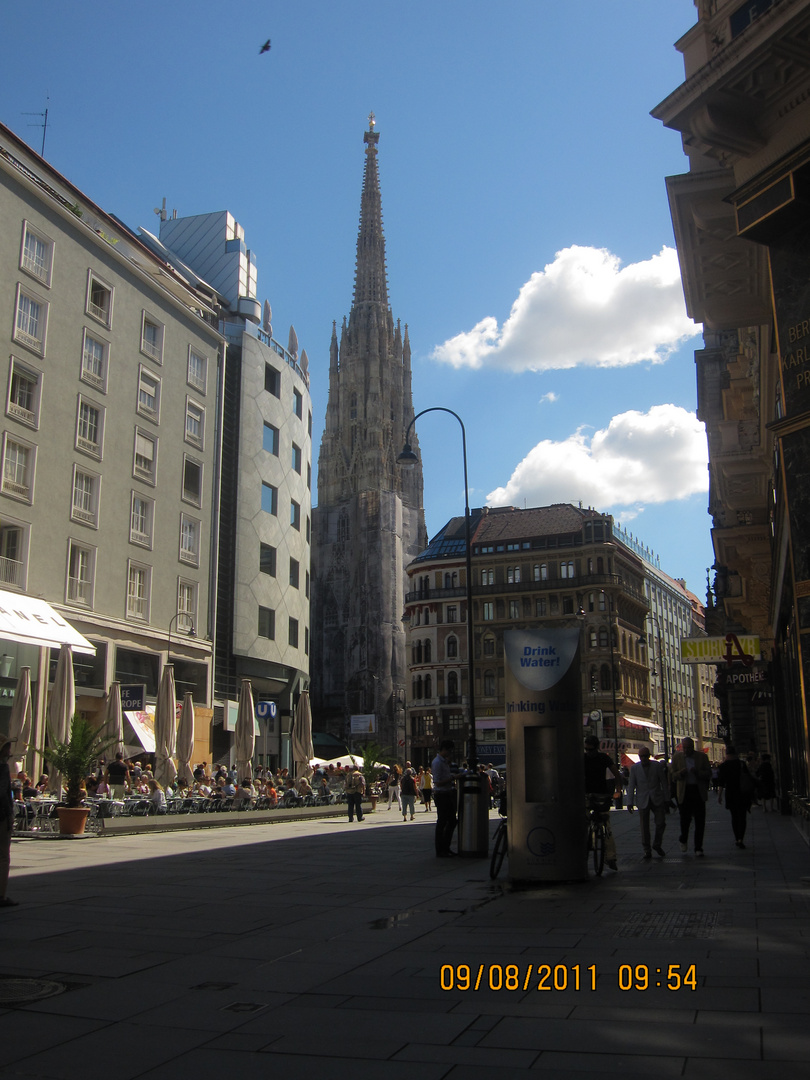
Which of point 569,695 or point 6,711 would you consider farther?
point 6,711

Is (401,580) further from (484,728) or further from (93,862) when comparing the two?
(93,862)

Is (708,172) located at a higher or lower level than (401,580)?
lower

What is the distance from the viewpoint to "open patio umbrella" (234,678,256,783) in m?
33.1

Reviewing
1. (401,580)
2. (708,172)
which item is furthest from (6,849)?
(401,580)

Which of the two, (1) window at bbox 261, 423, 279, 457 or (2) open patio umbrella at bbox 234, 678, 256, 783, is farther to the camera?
(1) window at bbox 261, 423, 279, 457

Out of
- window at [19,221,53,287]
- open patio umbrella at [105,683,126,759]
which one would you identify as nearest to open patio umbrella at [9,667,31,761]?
open patio umbrella at [105,683,126,759]

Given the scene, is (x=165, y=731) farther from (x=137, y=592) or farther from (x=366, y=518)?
(x=366, y=518)

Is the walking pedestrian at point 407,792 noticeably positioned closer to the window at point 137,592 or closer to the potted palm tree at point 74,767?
the potted palm tree at point 74,767

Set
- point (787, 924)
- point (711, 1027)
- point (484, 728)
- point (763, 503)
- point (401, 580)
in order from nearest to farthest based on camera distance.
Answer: point (711, 1027)
point (787, 924)
point (763, 503)
point (484, 728)
point (401, 580)

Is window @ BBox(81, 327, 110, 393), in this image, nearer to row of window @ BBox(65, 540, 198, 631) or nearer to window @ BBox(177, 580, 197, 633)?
row of window @ BBox(65, 540, 198, 631)

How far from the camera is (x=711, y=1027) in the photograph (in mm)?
5180

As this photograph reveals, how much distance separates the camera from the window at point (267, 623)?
49281 mm

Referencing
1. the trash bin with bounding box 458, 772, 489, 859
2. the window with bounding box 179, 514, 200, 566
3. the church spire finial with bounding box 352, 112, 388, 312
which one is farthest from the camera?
the church spire finial with bounding box 352, 112, 388, 312

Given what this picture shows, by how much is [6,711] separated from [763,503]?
24.3 m
